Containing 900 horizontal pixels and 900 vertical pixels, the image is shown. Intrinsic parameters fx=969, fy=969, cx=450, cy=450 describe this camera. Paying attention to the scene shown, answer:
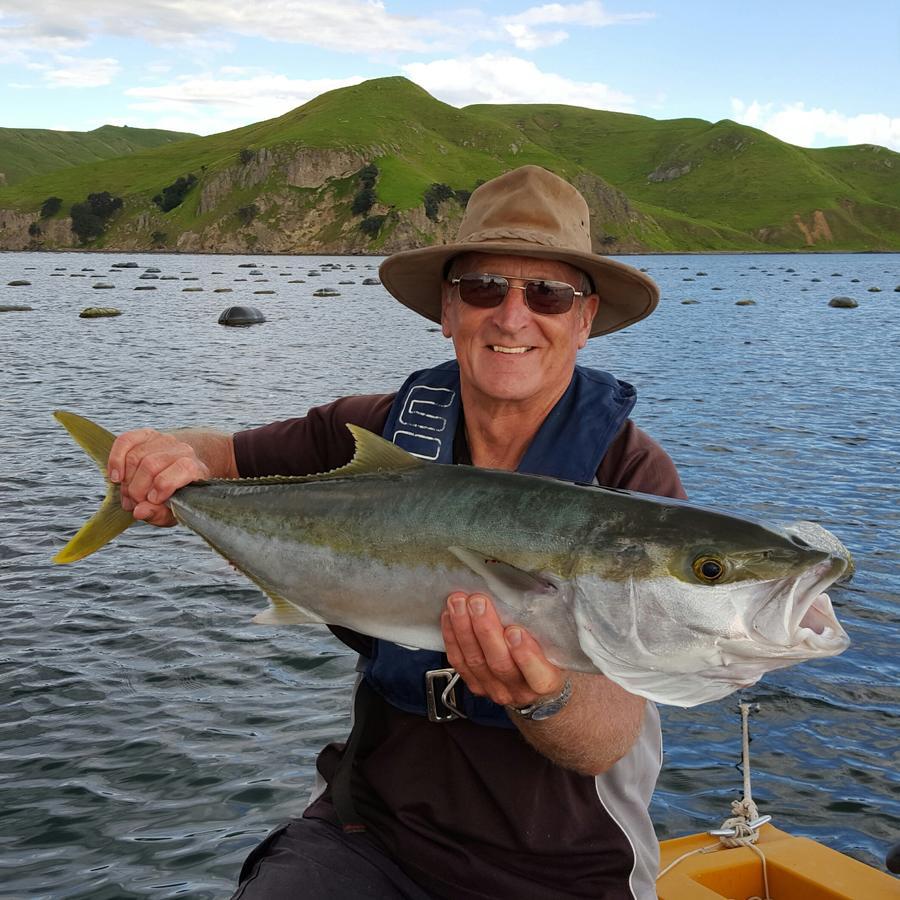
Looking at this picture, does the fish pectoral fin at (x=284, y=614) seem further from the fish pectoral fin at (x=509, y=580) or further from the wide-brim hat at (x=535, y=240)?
the wide-brim hat at (x=535, y=240)

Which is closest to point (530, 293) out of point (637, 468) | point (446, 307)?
point (446, 307)

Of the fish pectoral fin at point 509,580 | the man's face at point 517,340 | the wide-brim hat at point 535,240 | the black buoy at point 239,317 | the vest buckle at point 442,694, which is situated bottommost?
the black buoy at point 239,317

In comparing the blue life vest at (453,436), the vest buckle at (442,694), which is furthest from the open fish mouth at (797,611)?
the vest buckle at (442,694)

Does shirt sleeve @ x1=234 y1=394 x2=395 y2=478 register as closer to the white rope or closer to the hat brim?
the hat brim

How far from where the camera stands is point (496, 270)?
5.33 metres

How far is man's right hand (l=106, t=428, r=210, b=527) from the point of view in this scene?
17.9 feet

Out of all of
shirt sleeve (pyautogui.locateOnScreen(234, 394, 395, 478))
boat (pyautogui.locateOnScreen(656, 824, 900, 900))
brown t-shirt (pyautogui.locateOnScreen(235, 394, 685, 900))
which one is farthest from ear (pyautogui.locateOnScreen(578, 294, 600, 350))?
boat (pyautogui.locateOnScreen(656, 824, 900, 900))

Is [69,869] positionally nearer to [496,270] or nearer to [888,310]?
[496,270]

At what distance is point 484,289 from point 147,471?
2145mm

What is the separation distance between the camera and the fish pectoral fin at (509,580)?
4.02 m

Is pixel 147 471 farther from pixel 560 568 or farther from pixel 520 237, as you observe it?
pixel 560 568

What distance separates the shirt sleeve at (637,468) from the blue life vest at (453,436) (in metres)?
0.07

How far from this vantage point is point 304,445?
5.88 meters

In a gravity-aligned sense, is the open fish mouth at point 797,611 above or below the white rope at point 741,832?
above
